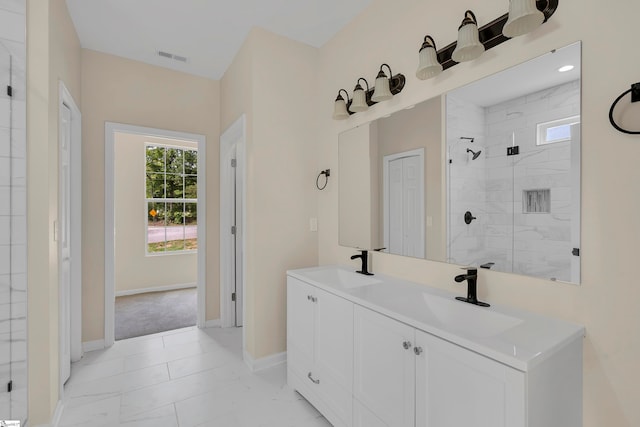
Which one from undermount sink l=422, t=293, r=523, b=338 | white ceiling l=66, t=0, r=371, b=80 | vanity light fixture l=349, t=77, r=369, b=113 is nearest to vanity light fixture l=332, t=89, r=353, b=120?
vanity light fixture l=349, t=77, r=369, b=113

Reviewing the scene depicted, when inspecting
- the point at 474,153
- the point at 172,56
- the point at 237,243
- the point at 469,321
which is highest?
the point at 172,56

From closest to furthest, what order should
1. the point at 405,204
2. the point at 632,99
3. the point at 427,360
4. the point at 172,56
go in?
1. the point at 632,99
2. the point at 427,360
3. the point at 405,204
4. the point at 172,56

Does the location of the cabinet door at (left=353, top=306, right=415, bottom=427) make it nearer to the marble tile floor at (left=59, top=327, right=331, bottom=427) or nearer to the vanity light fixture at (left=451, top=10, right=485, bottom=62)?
the marble tile floor at (left=59, top=327, right=331, bottom=427)

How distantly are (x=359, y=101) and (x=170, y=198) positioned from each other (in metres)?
4.34

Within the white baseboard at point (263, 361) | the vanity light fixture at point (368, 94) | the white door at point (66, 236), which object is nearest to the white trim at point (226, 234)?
the white baseboard at point (263, 361)

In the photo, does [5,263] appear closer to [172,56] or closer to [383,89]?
[172,56]

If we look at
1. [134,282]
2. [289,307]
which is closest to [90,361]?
[289,307]

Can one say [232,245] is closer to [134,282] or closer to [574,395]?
[134,282]

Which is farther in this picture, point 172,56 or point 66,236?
point 172,56

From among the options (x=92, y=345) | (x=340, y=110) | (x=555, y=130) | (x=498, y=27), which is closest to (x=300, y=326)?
(x=340, y=110)

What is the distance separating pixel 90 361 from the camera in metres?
2.68

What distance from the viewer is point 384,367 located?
1.40 m

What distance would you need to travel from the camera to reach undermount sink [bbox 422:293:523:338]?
1323 millimetres

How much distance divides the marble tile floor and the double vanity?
260 millimetres
